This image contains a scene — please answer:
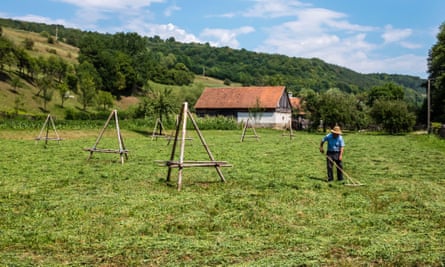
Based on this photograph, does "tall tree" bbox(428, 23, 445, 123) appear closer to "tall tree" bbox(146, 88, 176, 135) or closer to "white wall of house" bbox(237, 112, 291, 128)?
"white wall of house" bbox(237, 112, 291, 128)

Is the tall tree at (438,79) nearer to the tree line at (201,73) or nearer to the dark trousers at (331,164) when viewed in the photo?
the tree line at (201,73)

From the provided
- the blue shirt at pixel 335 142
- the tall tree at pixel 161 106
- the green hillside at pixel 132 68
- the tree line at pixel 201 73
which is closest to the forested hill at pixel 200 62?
the green hillside at pixel 132 68

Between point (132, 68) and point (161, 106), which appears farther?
point (132, 68)

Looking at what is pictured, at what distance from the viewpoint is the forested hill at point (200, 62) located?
9219 centimetres

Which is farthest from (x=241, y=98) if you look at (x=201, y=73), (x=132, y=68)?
(x=201, y=73)

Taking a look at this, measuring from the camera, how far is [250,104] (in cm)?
6606

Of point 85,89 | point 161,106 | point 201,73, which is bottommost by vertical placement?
point 161,106

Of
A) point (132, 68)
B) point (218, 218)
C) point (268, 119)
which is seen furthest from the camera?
point (132, 68)

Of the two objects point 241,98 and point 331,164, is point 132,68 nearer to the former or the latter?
point 241,98

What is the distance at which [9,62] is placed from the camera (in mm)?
63469

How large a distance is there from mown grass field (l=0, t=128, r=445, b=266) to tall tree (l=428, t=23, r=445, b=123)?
48860 mm

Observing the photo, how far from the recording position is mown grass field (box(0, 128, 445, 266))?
6.23m

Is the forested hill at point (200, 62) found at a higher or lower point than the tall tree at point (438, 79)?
higher

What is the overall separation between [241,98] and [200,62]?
84.0 m
